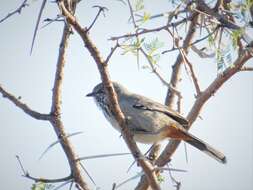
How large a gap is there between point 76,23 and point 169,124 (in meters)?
3.00

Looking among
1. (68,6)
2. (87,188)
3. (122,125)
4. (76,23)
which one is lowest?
(87,188)

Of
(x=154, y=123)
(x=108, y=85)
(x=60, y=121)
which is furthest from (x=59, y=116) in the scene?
(x=154, y=123)

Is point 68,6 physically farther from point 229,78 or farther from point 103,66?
point 229,78

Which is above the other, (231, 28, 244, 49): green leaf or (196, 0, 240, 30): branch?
(196, 0, 240, 30): branch

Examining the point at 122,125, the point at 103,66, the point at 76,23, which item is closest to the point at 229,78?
the point at 122,125

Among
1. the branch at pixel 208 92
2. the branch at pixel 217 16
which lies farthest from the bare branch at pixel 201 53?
the branch at pixel 217 16

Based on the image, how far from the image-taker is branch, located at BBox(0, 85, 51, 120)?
354cm

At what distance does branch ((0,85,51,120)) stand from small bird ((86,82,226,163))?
169cm

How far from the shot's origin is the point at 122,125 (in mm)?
3377

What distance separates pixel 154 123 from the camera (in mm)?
5574

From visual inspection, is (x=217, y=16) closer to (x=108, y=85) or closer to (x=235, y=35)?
(x=235, y=35)

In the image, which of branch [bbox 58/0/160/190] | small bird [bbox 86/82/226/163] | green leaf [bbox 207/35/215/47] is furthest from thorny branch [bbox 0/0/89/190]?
small bird [bbox 86/82/226/163]

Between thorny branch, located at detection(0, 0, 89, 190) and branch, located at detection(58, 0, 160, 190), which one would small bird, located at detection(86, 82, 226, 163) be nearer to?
thorny branch, located at detection(0, 0, 89, 190)

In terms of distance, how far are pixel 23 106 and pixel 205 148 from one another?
254 centimetres
